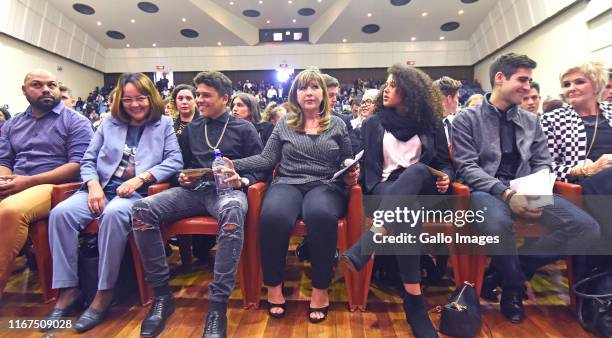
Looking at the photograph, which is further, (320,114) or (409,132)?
(320,114)

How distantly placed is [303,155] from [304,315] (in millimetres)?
784

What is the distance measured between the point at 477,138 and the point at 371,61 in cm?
1150

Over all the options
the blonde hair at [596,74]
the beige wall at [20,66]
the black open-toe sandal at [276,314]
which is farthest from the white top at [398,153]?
the beige wall at [20,66]

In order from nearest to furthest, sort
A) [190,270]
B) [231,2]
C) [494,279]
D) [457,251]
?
1. [457,251]
2. [494,279]
3. [190,270]
4. [231,2]

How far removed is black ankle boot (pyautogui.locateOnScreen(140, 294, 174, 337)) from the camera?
147cm

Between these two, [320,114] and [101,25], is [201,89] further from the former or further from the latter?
[101,25]

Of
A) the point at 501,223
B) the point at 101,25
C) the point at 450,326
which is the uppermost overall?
the point at 101,25

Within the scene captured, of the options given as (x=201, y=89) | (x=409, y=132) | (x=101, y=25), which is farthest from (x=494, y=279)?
(x=101, y=25)

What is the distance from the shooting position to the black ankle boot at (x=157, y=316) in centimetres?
147

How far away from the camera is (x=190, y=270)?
87.4 inches

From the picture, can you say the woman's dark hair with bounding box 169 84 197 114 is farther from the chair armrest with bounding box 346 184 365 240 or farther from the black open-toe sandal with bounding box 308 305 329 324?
the black open-toe sandal with bounding box 308 305 329 324

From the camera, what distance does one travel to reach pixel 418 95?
181 cm

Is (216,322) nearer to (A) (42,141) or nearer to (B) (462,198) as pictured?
(B) (462,198)

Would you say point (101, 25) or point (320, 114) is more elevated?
point (101, 25)
